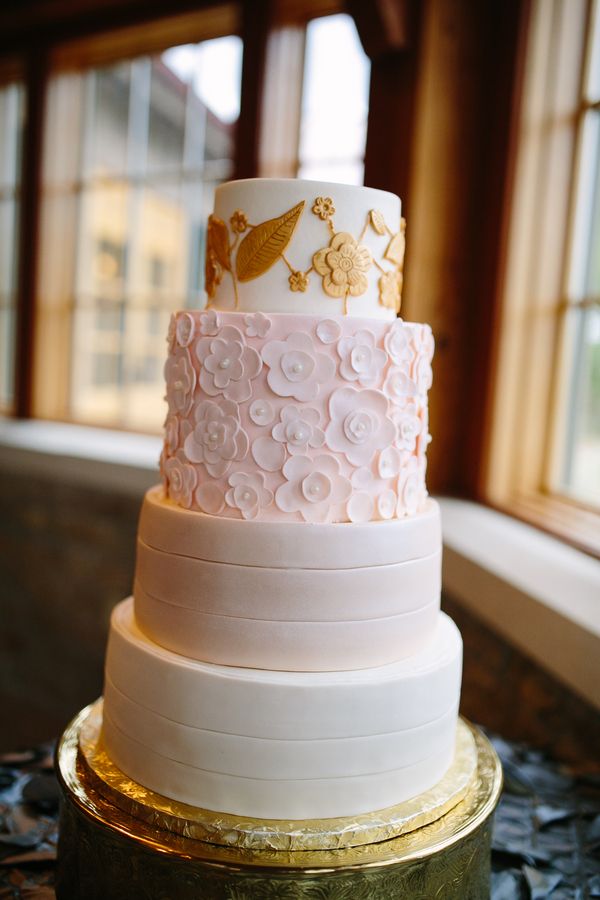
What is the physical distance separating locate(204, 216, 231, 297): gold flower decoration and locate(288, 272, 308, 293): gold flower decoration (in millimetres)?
115

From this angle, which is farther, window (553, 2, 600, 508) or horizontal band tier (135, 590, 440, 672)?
window (553, 2, 600, 508)

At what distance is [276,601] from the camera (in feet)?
3.88

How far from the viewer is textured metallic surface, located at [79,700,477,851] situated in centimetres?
114

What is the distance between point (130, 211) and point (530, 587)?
2811 millimetres

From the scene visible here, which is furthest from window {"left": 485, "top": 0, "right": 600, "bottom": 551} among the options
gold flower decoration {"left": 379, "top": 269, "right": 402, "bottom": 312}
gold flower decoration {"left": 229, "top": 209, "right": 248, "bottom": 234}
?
gold flower decoration {"left": 229, "top": 209, "right": 248, "bottom": 234}

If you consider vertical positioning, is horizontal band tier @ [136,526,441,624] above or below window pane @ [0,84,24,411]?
below

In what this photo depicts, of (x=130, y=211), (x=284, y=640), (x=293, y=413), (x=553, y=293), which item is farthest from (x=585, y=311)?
(x=130, y=211)

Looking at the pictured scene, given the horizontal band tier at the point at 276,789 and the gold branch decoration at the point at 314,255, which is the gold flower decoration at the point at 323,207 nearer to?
the gold branch decoration at the point at 314,255

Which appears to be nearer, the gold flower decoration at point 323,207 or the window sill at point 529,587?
the gold flower decoration at point 323,207

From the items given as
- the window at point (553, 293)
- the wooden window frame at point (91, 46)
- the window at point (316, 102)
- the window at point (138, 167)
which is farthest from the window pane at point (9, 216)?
the window at point (553, 293)

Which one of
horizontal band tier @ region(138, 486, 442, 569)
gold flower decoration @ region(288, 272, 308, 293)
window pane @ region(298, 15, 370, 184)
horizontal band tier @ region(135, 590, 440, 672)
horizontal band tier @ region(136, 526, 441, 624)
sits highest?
window pane @ region(298, 15, 370, 184)

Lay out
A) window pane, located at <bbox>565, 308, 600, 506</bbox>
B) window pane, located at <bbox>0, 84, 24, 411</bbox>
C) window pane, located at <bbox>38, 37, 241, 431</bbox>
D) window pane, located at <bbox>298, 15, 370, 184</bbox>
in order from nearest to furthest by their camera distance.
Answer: window pane, located at <bbox>565, 308, 600, 506</bbox>, window pane, located at <bbox>298, 15, 370, 184</bbox>, window pane, located at <bbox>38, 37, 241, 431</bbox>, window pane, located at <bbox>0, 84, 24, 411</bbox>

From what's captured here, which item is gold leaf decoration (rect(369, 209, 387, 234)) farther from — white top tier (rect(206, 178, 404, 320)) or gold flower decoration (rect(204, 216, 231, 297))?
gold flower decoration (rect(204, 216, 231, 297))

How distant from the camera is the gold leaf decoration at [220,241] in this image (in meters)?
1.29
